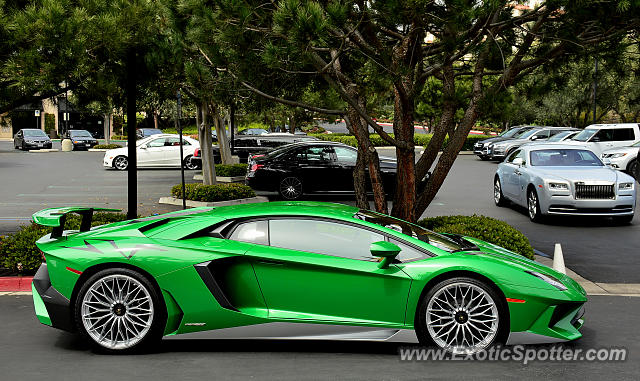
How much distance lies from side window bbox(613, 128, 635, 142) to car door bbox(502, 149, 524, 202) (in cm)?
1287

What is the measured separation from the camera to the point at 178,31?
11.1m

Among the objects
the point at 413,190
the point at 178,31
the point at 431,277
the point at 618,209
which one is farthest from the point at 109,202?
the point at 431,277

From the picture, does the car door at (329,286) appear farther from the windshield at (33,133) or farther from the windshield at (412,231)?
the windshield at (33,133)

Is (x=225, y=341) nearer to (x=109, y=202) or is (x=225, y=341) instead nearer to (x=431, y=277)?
(x=431, y=277)

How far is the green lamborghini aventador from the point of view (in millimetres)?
6336

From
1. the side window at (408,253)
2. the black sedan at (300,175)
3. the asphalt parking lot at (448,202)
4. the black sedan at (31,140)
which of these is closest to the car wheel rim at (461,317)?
the side window at (408,253)

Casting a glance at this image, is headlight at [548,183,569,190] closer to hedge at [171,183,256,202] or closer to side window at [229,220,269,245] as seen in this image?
hedge at [171,183,256,202]

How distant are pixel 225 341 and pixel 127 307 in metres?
1.00

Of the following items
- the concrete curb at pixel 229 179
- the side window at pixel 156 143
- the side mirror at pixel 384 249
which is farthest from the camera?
the side window at pixel 156 143

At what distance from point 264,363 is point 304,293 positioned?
0.66m

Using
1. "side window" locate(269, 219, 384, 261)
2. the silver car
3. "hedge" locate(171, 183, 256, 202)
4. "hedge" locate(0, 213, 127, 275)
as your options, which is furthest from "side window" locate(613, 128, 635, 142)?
"side window" locate(269, 219, 384, 261)

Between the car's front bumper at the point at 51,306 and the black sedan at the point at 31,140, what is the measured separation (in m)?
46.0

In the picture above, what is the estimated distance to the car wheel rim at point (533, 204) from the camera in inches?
625

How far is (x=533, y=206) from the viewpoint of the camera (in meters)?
16.1
